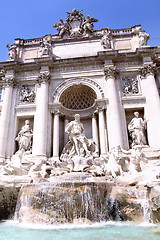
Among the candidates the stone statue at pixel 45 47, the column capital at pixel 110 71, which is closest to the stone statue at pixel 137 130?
the column capital at pixel 110 71

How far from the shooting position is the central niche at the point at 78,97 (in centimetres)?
1723

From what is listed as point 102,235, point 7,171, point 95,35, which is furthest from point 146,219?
point 95,35

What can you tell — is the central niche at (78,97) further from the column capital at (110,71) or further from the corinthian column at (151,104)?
the corinthian column at (151,104)

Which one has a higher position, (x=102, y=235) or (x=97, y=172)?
(x=97, y=172)

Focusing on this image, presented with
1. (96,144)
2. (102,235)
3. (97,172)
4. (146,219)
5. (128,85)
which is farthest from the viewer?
(128,85)

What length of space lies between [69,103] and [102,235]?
1390 cm

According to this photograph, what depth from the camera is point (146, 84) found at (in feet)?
52.7

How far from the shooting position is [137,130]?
14.5m

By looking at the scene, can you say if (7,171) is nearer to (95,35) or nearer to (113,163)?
(113,163)

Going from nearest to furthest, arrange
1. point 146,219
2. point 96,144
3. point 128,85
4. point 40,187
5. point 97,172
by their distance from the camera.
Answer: point 146,219 < point 40,187 < point 97,172 < point 96,144 < point 128,85

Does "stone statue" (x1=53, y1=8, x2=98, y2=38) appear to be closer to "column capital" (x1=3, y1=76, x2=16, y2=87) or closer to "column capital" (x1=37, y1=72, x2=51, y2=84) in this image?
"column capital" (x1=37, y1=72, x2=51, y2=84)

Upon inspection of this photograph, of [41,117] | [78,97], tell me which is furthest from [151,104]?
[41,117]

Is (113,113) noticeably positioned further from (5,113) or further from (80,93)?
(5,113)

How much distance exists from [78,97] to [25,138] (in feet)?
20.7
